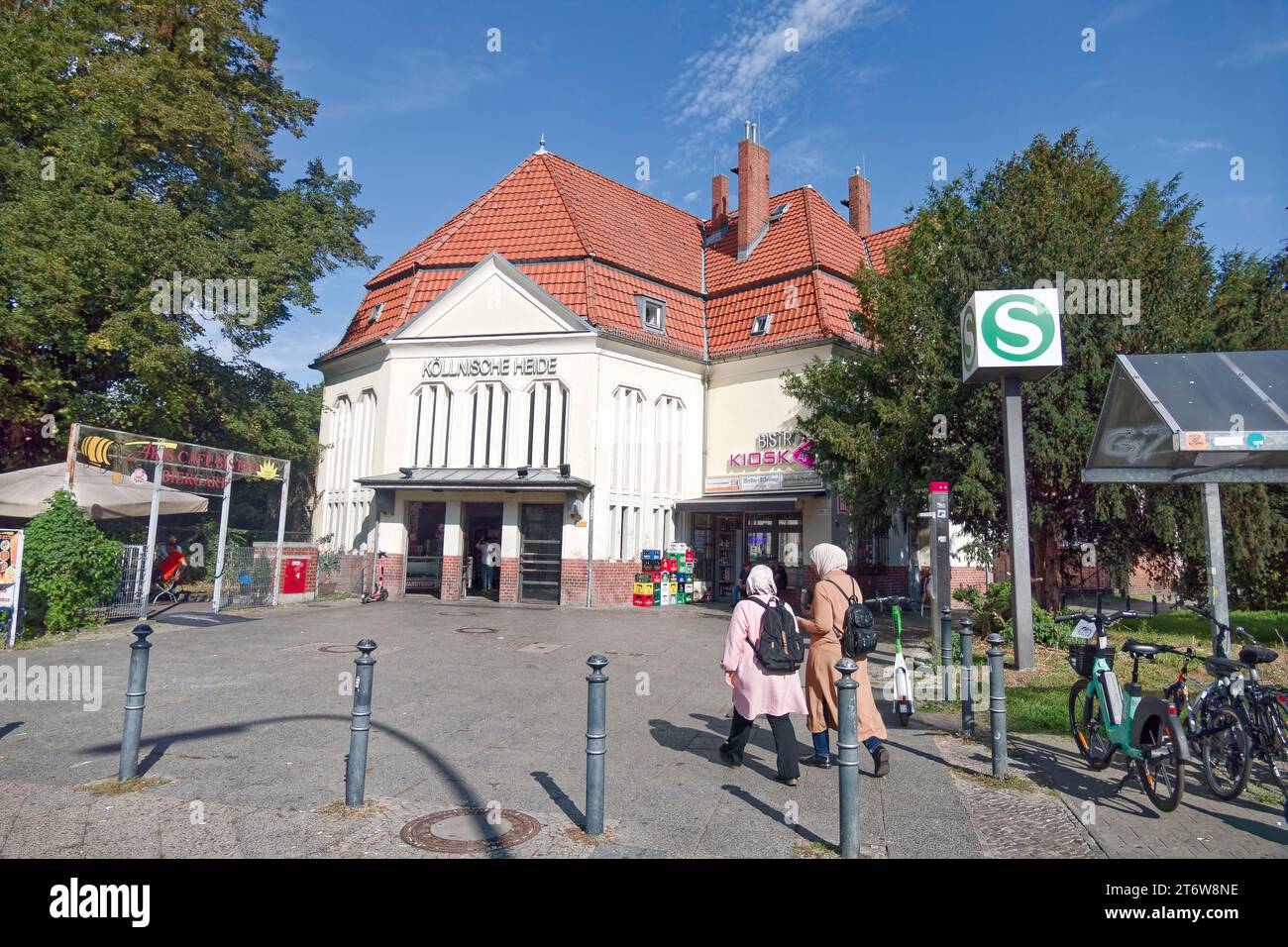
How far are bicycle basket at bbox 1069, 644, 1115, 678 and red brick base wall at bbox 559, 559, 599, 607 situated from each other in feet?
51.7

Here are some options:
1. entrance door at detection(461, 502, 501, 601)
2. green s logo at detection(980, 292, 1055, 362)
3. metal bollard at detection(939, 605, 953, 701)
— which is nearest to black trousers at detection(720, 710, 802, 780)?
metal bollard at detection(939, 605, 953, 701)

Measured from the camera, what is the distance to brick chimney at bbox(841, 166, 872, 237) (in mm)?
32844

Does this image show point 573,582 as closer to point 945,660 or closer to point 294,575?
point 294,575

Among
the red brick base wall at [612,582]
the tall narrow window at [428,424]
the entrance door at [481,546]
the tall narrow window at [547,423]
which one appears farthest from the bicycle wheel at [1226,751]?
the tall narrow window at [428,424]

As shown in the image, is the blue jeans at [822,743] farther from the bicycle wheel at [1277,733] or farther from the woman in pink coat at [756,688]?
the bicycle wheel at [1277,733]

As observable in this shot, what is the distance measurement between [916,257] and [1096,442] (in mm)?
8486

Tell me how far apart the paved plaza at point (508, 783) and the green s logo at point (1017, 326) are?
A: 4.87 m

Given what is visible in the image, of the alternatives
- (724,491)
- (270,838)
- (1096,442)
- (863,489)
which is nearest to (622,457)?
(724,491)

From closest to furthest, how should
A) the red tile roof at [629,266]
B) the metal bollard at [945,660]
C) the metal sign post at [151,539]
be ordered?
the metal bollard at [945,660]
the metal sign post at [151,539]
the red tile roof at [629,266]

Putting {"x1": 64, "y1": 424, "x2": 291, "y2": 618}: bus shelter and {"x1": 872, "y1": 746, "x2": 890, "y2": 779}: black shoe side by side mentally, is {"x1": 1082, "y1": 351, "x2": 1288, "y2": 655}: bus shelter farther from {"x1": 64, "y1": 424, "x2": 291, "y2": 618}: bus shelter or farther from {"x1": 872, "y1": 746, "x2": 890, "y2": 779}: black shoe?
{"x1": 64, "y1": 424, "x2": 291, "y2": 618}: bus shelter

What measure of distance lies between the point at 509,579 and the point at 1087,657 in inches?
689

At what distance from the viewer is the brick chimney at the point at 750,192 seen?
27984 mm

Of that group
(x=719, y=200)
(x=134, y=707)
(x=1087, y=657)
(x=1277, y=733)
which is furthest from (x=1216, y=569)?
(x=719, y=200)

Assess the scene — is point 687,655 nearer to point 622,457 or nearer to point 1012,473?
point 1012,473
